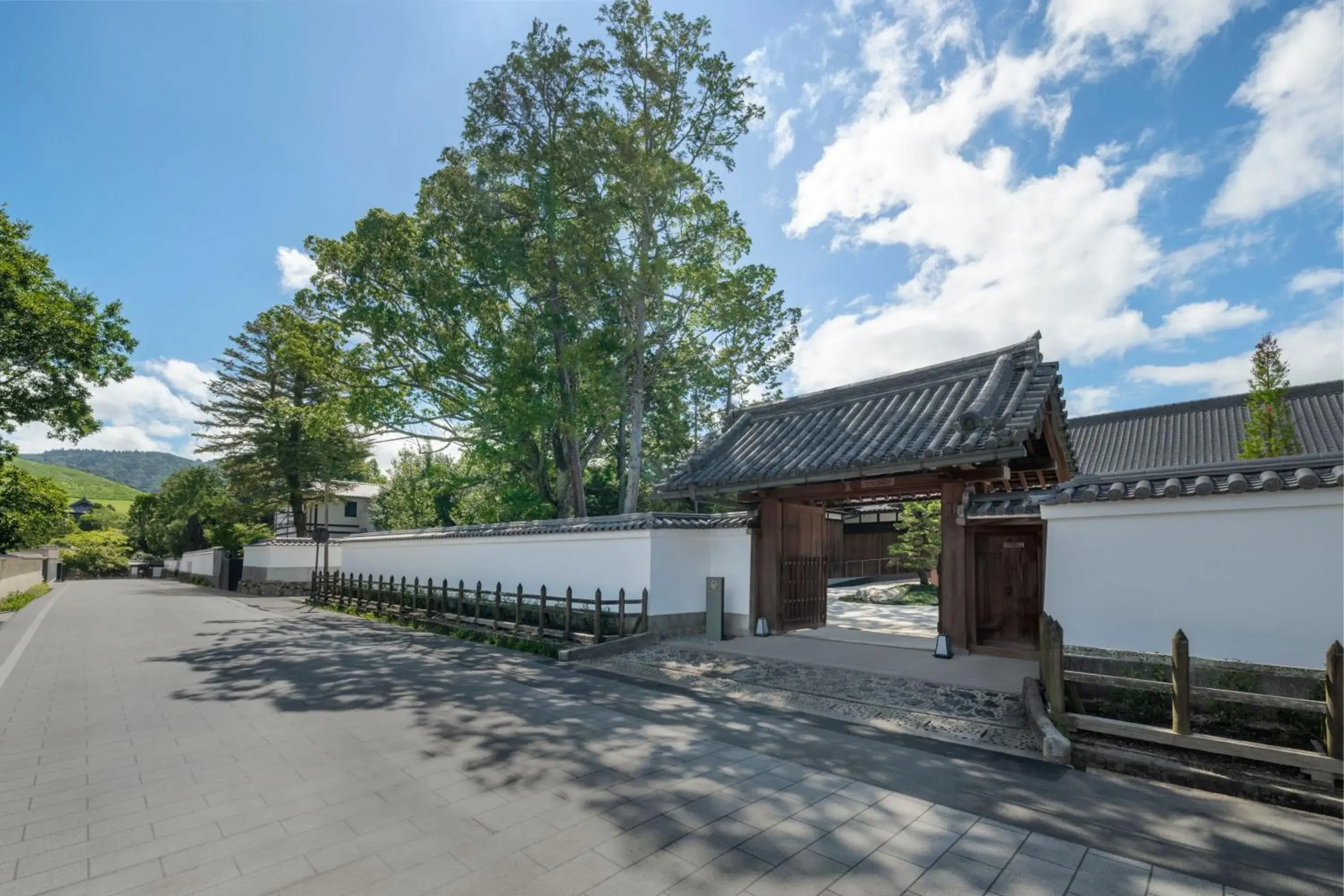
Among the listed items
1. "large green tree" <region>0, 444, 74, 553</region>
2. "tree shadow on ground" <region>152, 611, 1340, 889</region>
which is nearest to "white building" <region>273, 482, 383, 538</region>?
"large green tree" <region>0, 444, 74, 553</region>

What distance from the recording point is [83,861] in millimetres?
3525

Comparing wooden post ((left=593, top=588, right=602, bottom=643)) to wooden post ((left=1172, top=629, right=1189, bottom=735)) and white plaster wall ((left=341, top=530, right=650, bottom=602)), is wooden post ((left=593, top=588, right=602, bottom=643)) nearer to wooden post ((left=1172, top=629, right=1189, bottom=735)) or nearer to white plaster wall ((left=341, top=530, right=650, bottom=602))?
white plaster wall ((left=341, top=530, right=650, bottom=602))

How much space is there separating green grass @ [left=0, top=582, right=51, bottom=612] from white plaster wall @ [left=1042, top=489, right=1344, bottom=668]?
29821 mm

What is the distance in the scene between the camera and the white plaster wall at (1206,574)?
545 centimetres

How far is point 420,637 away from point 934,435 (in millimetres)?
11128

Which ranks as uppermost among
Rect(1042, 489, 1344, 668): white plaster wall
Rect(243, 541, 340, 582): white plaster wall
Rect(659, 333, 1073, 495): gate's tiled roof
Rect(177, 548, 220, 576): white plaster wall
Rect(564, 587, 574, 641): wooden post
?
Rect(659, 333, 1073, 495): gate's tiled roof

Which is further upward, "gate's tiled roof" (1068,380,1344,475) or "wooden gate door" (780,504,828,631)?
"gate's tiled roof" (1068,380,1344,475)

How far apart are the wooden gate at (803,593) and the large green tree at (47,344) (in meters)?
18.9

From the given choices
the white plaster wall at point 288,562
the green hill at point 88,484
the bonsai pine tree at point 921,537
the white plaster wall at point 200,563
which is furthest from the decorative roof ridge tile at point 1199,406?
the green hill at point 88,484

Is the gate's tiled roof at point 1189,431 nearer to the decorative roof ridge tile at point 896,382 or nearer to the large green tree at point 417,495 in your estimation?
the decorative roof ridge tile at point 896,382

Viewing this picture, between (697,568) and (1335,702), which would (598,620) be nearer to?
(697,568)

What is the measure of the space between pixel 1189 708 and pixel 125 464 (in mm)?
248493

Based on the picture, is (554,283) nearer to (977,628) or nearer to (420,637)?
(420,637)

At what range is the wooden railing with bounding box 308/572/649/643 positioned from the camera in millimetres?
11242
